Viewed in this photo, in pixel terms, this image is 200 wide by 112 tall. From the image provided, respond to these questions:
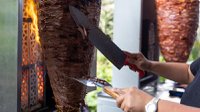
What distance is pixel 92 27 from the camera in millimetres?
638

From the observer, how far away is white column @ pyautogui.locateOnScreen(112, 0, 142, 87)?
1589 millimetres

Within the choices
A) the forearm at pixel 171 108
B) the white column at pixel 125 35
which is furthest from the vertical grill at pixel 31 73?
the white column at pixel 125 35

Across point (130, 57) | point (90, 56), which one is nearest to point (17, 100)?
point (90, 56)

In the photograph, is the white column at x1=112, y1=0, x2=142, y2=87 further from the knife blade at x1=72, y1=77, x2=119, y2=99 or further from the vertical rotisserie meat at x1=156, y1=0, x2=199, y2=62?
the knife blade at x1=72, y1=77, x2=119, y2=99

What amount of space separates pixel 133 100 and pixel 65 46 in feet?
0.73

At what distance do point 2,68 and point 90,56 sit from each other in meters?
0.22

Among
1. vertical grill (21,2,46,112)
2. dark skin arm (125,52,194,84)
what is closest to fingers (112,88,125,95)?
vertical grill (21,2,46,112)

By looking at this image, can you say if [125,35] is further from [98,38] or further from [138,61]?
[98,38]

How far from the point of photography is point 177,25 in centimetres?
156

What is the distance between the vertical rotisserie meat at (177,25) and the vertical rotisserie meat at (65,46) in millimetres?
970

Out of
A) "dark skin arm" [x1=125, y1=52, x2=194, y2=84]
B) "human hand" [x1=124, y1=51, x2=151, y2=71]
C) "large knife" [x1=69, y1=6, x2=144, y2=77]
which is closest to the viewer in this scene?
"large knife" [x1=69, y1=6, x2=144, y2=77]

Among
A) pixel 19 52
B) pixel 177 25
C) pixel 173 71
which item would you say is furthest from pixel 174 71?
pixel 19 52

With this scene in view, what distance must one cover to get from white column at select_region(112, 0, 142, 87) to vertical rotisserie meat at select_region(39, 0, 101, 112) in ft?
3.06

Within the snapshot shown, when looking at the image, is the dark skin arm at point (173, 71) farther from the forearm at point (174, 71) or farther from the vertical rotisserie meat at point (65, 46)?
the vertical rotisserie meat at point (65, 46)
